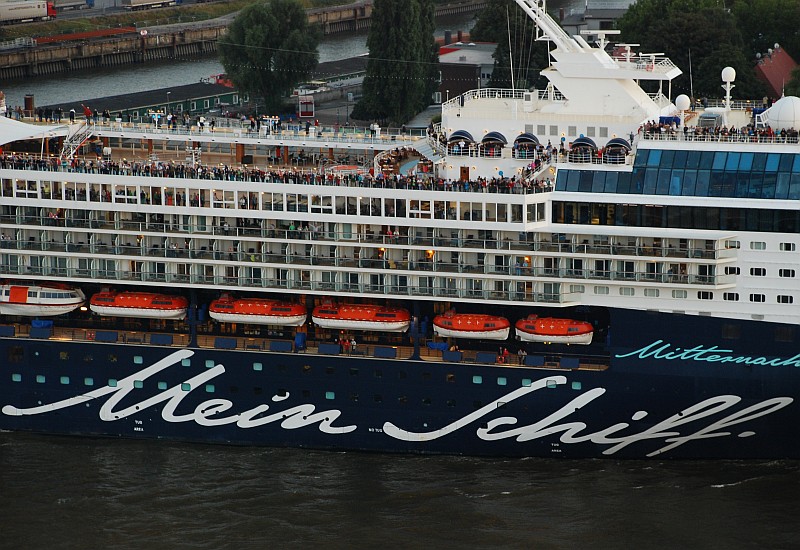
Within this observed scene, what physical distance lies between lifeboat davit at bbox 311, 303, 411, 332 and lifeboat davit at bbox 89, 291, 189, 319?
3.33 meters

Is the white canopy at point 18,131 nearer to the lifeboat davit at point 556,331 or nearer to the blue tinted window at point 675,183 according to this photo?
the lifeboat davit at point 556,331

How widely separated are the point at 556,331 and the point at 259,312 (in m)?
7.11

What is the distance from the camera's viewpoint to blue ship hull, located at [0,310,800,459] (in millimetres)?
40344

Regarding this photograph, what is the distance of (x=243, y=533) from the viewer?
38.7m

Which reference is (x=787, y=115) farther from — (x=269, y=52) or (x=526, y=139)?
(x=269, y=52)

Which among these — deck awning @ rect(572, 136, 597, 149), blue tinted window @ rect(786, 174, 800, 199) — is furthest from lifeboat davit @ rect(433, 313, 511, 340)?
blue tinted window @ rect(786, 174, 800, 199)

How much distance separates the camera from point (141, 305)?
4291cm

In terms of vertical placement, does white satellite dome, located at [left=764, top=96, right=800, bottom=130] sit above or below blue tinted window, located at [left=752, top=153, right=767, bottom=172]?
above

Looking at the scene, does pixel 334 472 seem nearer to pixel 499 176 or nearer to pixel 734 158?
pixel 499 176

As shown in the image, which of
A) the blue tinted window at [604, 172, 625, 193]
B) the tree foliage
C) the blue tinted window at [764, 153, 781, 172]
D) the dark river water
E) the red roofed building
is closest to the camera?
the dark river water

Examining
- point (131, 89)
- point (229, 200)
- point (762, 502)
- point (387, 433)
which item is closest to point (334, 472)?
point (387, 433)

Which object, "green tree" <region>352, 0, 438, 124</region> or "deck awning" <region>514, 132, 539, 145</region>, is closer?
"deck awning" <region>514, 132, 539, 145</region>

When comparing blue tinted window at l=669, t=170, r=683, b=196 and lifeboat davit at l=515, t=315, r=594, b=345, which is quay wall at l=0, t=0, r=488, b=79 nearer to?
lifeboat davit at l=515, t=315, r=594, b=345

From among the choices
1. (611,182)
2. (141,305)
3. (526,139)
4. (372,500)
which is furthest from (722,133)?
(141,305)
